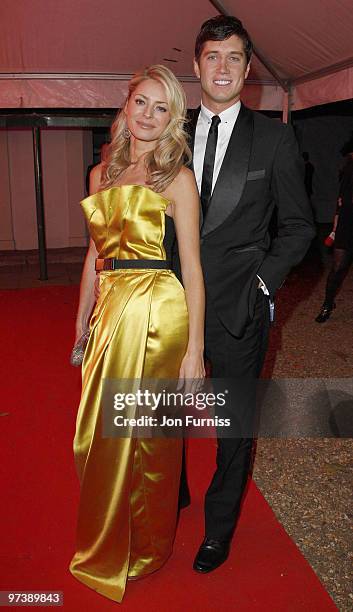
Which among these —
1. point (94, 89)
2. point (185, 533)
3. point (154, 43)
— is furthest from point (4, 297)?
point (185, 533)

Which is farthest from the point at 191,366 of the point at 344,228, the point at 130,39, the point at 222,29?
the point at 130,39

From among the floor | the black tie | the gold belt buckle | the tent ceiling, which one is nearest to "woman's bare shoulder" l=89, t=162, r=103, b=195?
the gold belt buckle

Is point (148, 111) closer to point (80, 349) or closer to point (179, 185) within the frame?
point (179, 185)

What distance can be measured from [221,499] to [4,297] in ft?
18.2

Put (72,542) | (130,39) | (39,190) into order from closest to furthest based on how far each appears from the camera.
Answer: (72,542) < (130,39) < (39,190)

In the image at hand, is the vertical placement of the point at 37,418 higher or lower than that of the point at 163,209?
lower

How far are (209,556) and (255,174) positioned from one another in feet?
5.04

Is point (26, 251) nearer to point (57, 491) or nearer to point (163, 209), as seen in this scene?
point (57, 491)

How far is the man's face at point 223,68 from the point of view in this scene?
7.29ft

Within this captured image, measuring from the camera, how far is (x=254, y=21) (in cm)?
525

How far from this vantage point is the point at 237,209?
2.26 metres

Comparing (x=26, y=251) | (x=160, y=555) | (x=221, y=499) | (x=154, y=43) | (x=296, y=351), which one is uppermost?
(x=154, y=43)

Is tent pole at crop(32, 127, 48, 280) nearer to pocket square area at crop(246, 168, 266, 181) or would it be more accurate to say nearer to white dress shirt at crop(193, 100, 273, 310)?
white dress shirt at crop(193, 100, 273, 310)

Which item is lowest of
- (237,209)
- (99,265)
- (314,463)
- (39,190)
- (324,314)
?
(324,314)
